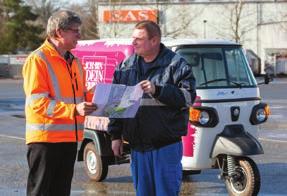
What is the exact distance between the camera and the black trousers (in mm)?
4793

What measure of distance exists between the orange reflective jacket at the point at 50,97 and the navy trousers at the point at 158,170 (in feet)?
1.80

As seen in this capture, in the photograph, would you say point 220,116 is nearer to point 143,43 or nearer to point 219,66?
point 219,66

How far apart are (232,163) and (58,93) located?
10.8 ft

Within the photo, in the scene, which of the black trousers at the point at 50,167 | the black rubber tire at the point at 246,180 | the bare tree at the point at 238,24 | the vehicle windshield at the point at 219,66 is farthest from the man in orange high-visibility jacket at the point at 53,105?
the bare tree at the point at 238,24

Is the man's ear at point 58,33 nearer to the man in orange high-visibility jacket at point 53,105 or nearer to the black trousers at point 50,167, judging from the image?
the man in orange high-visibility jacket at point 53,105

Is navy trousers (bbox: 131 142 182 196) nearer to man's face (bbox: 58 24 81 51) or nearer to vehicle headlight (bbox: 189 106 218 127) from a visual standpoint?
man's face (bbox: 58 24 81 51)

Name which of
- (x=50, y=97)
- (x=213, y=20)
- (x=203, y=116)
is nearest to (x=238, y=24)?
(x=213, y=20)

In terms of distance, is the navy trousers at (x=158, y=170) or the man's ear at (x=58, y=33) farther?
the navy trousers at (x=158, y=170)

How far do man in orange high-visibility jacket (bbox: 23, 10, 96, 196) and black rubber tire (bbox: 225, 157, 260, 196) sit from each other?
298cm

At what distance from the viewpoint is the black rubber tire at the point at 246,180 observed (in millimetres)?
7351

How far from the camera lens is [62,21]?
4719mm

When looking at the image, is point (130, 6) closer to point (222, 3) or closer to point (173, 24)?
point (173, 24)

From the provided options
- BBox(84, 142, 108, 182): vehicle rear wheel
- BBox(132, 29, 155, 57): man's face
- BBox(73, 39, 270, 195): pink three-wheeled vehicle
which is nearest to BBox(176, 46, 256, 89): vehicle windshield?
BBox(73, 39, 270, 195): pink three-wheeled vehicle

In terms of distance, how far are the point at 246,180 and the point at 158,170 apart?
9.02 ft
